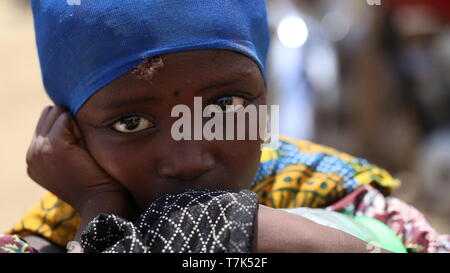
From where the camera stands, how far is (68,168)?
170 centimetres

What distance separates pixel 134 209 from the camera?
1.62 m

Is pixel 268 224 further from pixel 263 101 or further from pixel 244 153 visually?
pixel 263 101

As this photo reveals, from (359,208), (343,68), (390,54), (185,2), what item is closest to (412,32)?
(390,54)

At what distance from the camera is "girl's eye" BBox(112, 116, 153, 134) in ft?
4.86

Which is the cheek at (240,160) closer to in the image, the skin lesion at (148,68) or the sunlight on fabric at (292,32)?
the skin lesion at (148,68)

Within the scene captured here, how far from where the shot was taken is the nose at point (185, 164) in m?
1.42

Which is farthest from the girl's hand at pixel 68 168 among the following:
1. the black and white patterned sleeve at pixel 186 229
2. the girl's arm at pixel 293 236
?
the girl's arm at pixel 293 236

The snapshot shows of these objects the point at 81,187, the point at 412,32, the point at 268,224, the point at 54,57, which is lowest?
the point at 268,224

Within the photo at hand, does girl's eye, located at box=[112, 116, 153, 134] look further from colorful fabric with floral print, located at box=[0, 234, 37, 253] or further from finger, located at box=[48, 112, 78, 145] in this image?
colorful fabric with floral print, located at box=[0, 234, 37, 253]

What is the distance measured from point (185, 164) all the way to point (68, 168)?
42cm

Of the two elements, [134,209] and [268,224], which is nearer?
[268,224]

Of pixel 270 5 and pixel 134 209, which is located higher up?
pixel 270 5

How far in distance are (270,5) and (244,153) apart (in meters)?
5.46

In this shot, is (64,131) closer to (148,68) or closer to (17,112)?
(148,68)
